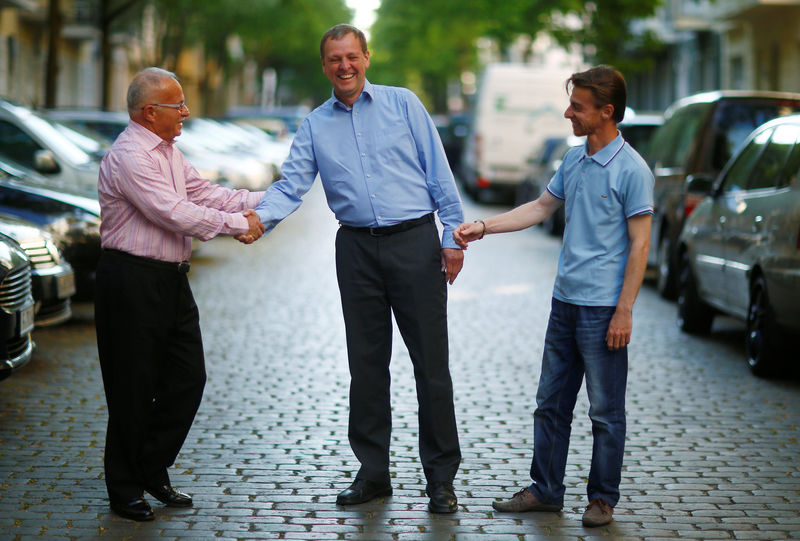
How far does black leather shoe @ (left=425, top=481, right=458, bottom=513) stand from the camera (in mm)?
5438

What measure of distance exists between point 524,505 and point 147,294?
1.72 m

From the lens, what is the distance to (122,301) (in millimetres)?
5316

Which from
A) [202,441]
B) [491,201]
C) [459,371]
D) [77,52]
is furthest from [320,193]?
[202,441]

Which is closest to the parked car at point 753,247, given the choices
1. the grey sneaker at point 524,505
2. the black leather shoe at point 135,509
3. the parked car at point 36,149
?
the grey sneaker at point 524,505

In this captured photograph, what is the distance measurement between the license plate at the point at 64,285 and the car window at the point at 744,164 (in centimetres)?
488

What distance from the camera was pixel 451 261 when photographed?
18.2 feet

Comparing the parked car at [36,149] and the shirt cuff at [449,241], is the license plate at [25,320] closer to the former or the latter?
the shirt cuff at [449,241]

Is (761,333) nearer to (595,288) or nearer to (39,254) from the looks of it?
(595,288)

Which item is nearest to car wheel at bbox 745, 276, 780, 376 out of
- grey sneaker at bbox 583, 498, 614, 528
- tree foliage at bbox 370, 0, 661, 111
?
grey sneaker at bbox 583, 498, 614, 528

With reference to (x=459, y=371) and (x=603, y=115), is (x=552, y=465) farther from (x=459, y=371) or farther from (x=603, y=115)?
(x=459, y=371)

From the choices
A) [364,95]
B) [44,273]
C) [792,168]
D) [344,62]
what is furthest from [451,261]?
[44,273]

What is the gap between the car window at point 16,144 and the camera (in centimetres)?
1363

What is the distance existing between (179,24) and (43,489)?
37646mm

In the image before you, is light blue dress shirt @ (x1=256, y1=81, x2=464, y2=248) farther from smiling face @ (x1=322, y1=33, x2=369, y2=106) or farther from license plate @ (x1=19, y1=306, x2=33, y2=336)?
license plate @ (x1=19, y1=306, x2=33, y2=336)
